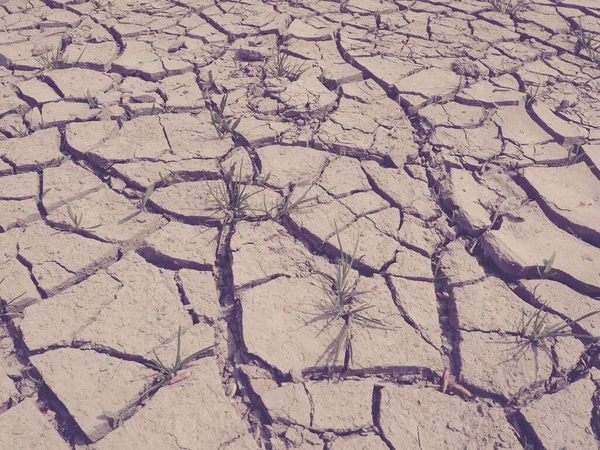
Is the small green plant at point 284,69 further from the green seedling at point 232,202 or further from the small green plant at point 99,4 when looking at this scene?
the small green plant at point 99,4

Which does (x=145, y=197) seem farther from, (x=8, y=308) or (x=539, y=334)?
(x=539, y=334)

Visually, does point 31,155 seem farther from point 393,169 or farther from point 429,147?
point 429,147

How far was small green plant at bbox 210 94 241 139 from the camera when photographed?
2252mm

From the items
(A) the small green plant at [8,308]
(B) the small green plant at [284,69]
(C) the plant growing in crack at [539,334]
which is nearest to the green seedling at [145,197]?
(A) the small green plant at [8,308]

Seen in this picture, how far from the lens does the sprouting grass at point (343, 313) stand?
1556 mm

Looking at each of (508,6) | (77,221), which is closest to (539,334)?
(77,221)

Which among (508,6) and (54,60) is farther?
(508,6)

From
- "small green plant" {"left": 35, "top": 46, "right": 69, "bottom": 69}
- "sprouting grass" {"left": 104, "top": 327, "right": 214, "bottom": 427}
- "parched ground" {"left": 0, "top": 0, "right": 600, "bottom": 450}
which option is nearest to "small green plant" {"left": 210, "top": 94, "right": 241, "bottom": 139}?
"parched ground" {"left": 0, "top": 0, "right": 600, "bottom": 450}

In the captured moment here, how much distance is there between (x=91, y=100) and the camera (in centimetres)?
240

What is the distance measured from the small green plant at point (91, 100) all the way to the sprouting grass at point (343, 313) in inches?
56.5

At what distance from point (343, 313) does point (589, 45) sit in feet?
8.02

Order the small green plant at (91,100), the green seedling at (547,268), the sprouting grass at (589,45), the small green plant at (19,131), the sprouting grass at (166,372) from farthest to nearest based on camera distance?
the sprouting grass at (589,45)
the small green plant at (91,100)
the small green plant at (19,131)
the green seedling at (547,268)
the sprouting grass at (166,372)

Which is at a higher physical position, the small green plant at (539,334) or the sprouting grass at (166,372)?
the small green plant at (539,334)

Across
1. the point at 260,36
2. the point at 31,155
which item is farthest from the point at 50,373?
the point at 260,36
